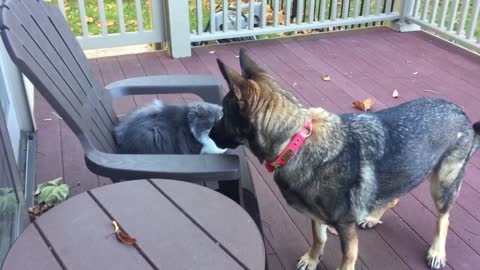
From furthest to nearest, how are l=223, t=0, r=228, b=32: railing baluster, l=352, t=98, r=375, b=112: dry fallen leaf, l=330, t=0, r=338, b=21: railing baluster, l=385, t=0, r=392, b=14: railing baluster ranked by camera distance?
l=385, t=0, r=392, b=14: railing baluster < l=330, t=0, r=338, b=21: railing baluster < l=223, t=0, r=228, b=32: railing baluster < l=352, t=98, r=375, b=112: dry fallen leaf

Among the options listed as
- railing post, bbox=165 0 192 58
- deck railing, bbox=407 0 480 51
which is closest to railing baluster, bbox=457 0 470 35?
deck railing, bbox=407 0 480 51

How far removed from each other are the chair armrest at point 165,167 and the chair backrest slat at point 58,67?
11 centimetres

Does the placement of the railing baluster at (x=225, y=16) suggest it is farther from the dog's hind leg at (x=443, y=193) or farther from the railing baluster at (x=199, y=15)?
the dog's hind leg at (x=443, y=193)

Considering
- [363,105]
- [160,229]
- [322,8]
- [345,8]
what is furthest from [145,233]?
[345,8]

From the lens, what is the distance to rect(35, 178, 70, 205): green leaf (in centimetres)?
258

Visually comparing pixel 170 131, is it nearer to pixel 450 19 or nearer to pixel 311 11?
pixel 311 11

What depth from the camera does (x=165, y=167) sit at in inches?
68.6

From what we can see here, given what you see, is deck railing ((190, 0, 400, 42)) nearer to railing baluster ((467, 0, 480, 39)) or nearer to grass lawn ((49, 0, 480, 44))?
grass lawn ((49, 0, 480, 44))

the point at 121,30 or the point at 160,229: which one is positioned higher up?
the point at 160,229

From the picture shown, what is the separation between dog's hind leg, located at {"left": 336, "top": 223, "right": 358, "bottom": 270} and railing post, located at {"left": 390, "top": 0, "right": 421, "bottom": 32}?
4.21 metres

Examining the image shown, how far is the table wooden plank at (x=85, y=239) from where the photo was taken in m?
1.32

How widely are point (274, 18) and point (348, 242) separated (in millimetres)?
3670

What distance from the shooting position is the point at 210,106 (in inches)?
91.4

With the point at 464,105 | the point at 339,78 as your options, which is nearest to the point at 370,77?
the point at 339,78
